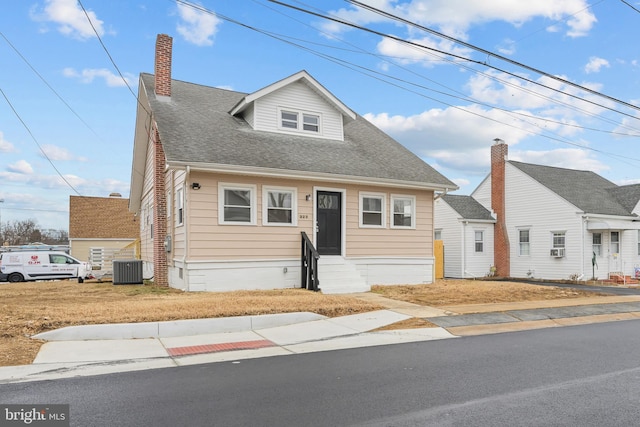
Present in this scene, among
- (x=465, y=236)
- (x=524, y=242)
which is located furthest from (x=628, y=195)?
(x=465, y=236)

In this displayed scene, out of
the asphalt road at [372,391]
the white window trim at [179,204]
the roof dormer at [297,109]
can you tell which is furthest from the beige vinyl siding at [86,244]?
the asphalt road at [372,391]

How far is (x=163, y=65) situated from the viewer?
1741cm

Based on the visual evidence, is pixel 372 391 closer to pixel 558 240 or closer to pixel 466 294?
pixel 466 294

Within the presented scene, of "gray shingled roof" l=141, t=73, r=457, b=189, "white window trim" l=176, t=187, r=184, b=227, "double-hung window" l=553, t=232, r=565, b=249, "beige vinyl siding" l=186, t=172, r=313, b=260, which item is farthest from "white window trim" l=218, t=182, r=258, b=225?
"double-hung window" l=553, t=232, r=565, b=249

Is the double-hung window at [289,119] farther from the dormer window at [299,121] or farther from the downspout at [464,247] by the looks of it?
the downspout at [464,247]

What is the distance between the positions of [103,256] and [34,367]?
1872 cm

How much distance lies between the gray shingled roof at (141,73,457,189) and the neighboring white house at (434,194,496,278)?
30.2 ft

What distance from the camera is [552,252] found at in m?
25.8

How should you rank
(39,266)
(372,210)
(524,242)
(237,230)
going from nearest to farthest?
(237,230), (372,210), (39,266), (524,242)

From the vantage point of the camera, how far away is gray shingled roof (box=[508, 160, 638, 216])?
2573 centimetres

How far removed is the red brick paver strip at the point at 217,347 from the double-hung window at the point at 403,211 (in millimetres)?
9733

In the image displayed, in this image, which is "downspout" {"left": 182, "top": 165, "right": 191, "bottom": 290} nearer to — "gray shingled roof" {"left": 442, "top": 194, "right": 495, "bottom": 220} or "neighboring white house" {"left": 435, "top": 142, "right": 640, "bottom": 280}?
"gray shingled roof" {"left": 442, "top": 194, "right": 495, "bottom": 220}

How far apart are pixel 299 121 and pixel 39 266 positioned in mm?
15914

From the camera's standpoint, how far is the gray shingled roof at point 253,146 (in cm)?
1447
